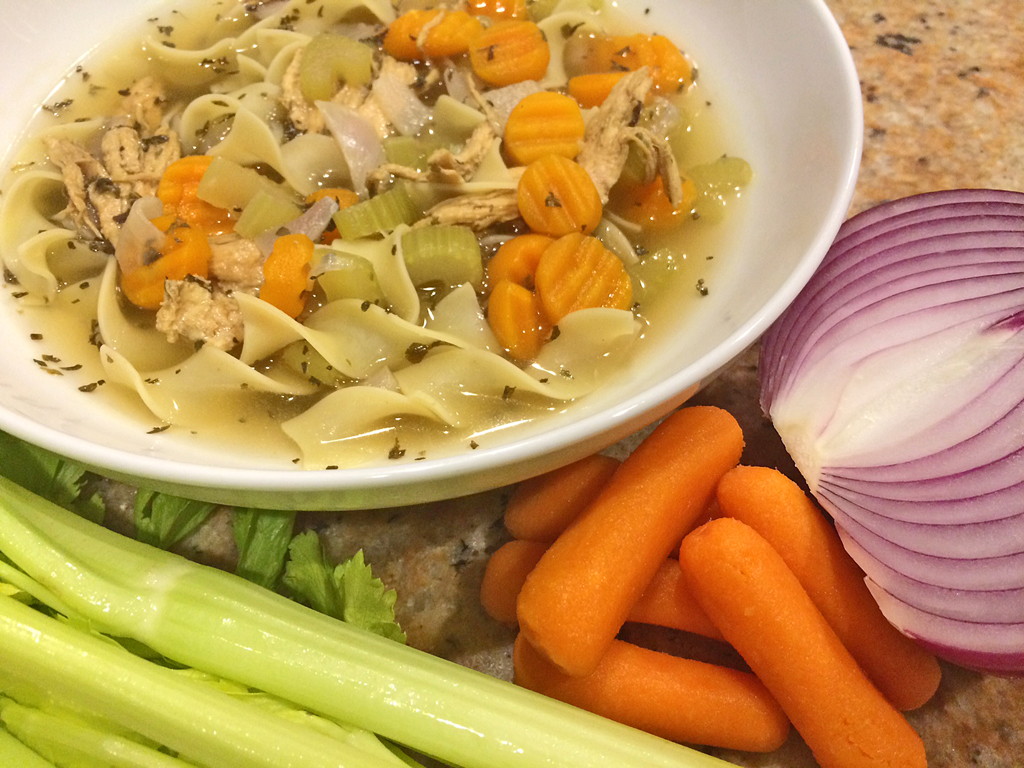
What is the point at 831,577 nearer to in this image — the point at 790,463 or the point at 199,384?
the point at 790,463

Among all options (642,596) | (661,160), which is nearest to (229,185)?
(661,160)

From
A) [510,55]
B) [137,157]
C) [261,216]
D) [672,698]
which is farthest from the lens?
[510,55]

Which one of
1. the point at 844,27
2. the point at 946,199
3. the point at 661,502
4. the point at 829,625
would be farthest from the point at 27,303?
the point at 844,27

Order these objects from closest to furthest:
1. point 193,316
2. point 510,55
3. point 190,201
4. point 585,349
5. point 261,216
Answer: point 585,349 < point 193,316 < point 261,216 < point 190,201 < point 510,55

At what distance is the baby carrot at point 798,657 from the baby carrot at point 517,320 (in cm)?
75

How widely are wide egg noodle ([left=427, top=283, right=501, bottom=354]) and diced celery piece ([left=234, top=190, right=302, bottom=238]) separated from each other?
650 mm

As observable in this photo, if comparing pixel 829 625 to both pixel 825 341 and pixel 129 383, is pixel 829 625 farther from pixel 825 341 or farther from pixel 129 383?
pixel 129 383

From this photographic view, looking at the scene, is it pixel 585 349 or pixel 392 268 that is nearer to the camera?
pixel 585 349

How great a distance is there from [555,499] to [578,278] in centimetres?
65

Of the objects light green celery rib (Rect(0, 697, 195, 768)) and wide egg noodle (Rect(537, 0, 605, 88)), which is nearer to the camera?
light green celery rib (Rect(0, 697, 195, 768))

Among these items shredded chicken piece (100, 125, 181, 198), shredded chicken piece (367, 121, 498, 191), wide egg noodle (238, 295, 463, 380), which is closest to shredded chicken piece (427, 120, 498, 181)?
shredded chicken piece (367, 121, 498, 191)

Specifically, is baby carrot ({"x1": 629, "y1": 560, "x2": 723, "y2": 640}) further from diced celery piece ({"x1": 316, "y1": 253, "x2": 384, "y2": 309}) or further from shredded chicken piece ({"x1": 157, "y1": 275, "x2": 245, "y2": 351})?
shredded chicken piece ({"x1": 157, "y1": 275, "x2": 245, "y2": 351})

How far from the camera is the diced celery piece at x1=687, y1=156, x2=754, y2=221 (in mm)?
2250

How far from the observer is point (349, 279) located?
82.2 inches
